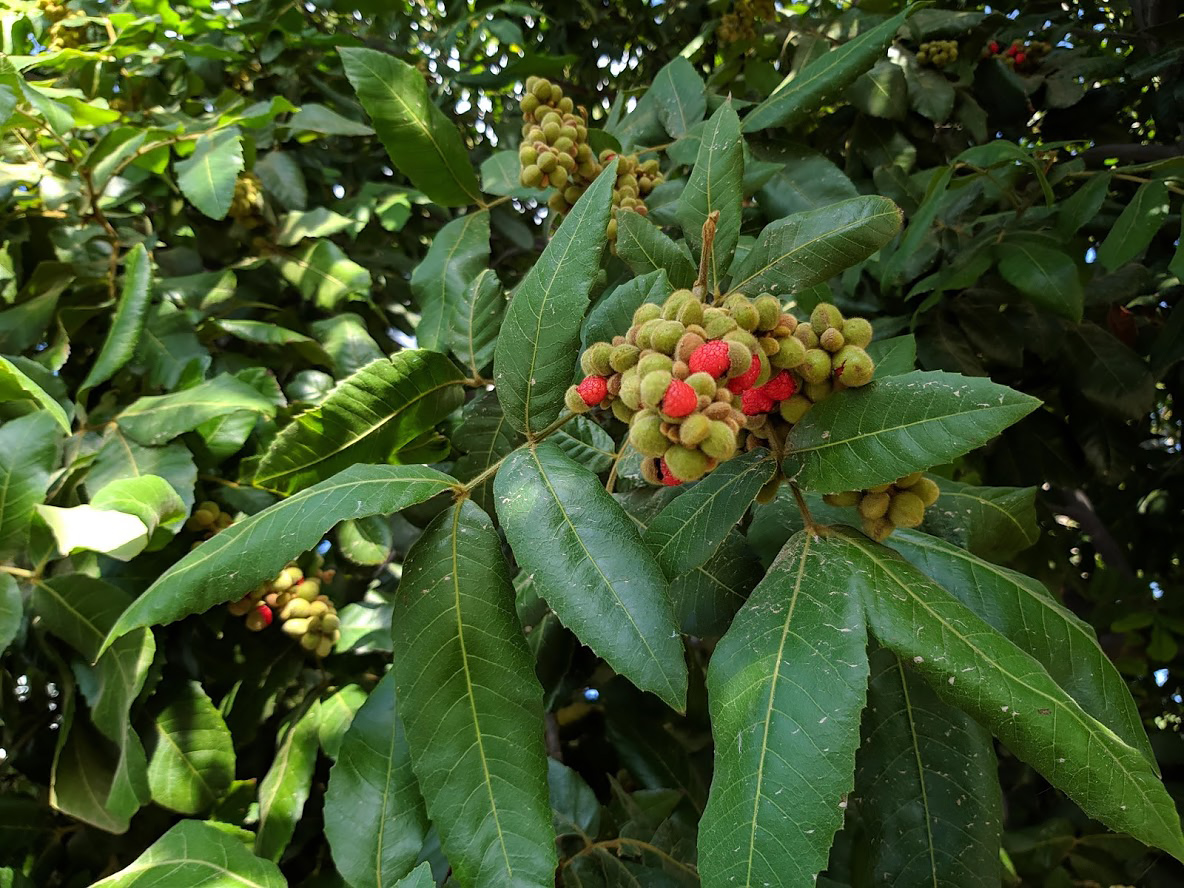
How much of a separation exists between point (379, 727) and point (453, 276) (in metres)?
0.69

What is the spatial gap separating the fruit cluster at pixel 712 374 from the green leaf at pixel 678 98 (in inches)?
27.6

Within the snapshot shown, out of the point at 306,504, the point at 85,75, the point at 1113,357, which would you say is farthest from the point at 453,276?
the point at 1113,357

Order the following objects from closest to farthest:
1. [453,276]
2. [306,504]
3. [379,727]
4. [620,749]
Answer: [306,504]
[379,727]
[453,276]
[620,749]

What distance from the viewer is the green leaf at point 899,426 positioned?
2.17 feet

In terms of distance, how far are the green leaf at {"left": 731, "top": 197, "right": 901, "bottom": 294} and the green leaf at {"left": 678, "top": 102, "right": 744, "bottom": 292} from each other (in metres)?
0.03

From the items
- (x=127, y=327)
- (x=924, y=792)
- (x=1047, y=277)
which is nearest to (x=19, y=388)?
(x=127, y=327)

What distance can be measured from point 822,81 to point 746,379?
71 cm

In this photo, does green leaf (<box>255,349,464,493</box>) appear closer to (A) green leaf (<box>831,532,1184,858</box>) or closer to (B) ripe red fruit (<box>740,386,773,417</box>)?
(B) ripe red fruit (<box>740,386,773,417</box>)

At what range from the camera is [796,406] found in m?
0.80

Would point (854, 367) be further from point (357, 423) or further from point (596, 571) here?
point (357, 423)

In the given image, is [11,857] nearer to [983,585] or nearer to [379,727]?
[379,727]

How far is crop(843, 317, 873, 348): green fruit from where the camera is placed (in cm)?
A: 76

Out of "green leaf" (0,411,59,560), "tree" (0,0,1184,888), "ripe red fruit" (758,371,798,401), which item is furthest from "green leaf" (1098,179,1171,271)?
"green leaf" (0,411,59,560)

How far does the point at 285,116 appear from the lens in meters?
2.04
